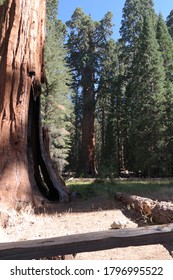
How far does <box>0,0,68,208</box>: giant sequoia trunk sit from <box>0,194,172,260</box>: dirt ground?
2.74ft

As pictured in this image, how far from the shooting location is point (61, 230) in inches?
226

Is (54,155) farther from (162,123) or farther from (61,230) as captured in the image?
(61,230)

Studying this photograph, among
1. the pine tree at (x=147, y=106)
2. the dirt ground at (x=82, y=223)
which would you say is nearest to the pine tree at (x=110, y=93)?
the pine tree at (x=147, y=106)

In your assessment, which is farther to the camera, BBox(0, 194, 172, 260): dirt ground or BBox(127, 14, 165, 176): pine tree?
BBox(127, 14, 165, 176): pine tree

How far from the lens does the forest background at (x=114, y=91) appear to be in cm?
2572

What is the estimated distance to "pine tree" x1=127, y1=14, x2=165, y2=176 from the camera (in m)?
26.2

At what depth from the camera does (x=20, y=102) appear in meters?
8.29

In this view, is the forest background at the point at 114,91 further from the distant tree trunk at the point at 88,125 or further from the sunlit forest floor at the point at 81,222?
the sunlit forest floor at the point at 81,222

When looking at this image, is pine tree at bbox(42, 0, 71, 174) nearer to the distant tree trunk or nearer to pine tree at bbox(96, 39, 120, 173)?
the distant tree trunk

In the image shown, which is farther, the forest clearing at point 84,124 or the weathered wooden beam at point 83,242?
the forest clearing at point 84,124

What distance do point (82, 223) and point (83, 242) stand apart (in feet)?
11.4

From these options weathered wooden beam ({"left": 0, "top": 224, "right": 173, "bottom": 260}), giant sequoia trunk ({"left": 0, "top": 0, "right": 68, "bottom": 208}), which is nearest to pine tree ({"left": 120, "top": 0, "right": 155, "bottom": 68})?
giant sequoia trunk ({"left": 0, "top": 0, "right": 68, "bottom": 208})

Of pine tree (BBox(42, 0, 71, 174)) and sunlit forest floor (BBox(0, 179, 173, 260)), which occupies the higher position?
pine tree (BBox(42, 0, 71, 174))
